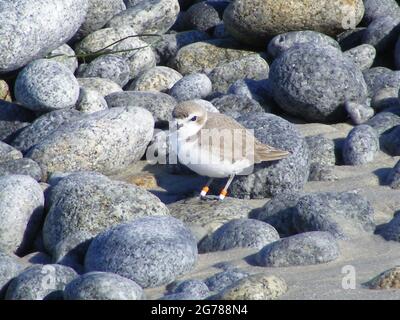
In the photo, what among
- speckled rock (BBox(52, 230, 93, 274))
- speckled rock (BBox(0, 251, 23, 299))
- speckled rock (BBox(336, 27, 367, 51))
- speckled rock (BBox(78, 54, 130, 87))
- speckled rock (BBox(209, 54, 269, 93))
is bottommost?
speckled rock (BBox(336, 27, 367, 51))

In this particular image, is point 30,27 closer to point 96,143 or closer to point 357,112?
point 96,143

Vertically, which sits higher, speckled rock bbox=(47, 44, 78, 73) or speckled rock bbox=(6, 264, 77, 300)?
speckled rock bbox=(6, 264, 77, 300)

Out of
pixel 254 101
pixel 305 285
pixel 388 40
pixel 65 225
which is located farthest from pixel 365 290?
pixel 388 40

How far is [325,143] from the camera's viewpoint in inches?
365

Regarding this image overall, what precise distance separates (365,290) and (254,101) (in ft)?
14.0

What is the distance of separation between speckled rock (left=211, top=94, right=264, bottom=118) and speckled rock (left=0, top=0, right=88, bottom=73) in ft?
5.80

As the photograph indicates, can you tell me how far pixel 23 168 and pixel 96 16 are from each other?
3.61m

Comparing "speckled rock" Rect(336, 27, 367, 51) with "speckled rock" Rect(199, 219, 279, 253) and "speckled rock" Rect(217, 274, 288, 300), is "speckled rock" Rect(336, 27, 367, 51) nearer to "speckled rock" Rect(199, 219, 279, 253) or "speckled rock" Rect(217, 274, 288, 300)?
"speckled rock" Rect(199, 219, 279, 253)

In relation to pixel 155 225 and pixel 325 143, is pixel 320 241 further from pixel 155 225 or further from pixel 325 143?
pixel 325 143

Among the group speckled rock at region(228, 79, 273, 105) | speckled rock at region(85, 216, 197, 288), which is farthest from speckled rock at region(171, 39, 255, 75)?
speckled rock at region(85, 216, 197, 288)

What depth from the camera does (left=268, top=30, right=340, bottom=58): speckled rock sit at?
11.2 metres

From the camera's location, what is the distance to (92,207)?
7559 millimetres

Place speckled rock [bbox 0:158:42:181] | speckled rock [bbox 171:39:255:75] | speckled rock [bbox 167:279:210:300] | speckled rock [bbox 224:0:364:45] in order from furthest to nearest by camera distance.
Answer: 1. speckled rock [bbox 171:39:255:75]
2. speckled rock [bbox 224:0:364:45]
3. speckled rock [bbox 0:158:42:181]
4. speckled rock [bbox 167:279:210:300]

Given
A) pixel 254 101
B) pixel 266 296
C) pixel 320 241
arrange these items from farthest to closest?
pixel 254 101, pixel 320 241, pixel 266 296
